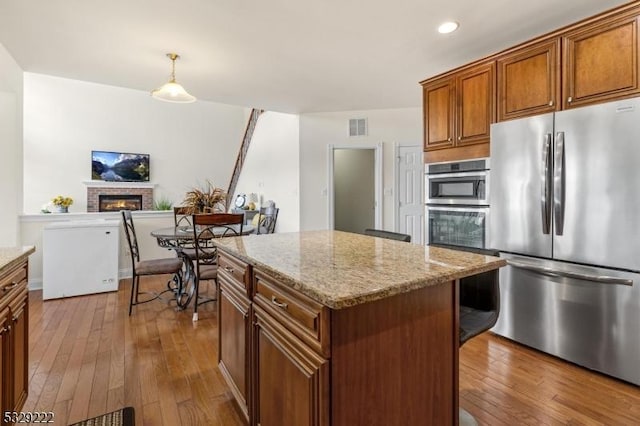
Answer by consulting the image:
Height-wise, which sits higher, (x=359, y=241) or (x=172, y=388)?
(x=359, y=241)

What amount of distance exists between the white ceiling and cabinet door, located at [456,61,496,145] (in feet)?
0.93

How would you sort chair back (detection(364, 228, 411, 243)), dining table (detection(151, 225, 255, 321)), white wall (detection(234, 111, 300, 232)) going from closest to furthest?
chair back (detection(364, 228, 411, 243)) → dining table (detection(151, 225, 255, 321)) → white wall (detection(234, 111, 300, 232))

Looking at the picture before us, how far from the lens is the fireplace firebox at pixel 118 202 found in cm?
791

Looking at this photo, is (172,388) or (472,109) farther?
(472,109)

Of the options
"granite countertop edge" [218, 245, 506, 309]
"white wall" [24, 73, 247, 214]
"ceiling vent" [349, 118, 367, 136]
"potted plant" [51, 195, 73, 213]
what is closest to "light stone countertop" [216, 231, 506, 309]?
"granite countertop edge" [218, 245, 506, 309]

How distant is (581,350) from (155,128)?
366 inches

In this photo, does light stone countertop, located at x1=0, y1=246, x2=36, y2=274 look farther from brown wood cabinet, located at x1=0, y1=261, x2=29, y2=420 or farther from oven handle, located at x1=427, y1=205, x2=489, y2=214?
oven handle, located at x1=427, y1=205, x2=489, y2=214

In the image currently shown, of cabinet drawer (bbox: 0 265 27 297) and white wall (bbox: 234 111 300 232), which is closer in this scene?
cabinet drawer (bbox: 0 265 27 297)

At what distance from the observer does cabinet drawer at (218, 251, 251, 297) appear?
5.08 feet

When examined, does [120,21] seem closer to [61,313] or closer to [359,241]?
[359,241]

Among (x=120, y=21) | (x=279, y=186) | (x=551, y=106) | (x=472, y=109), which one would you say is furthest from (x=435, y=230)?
(x=279, y=186)

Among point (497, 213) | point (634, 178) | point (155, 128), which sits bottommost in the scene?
point (497, 213)

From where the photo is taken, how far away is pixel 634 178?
1.99 metres

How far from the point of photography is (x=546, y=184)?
2383 mm
